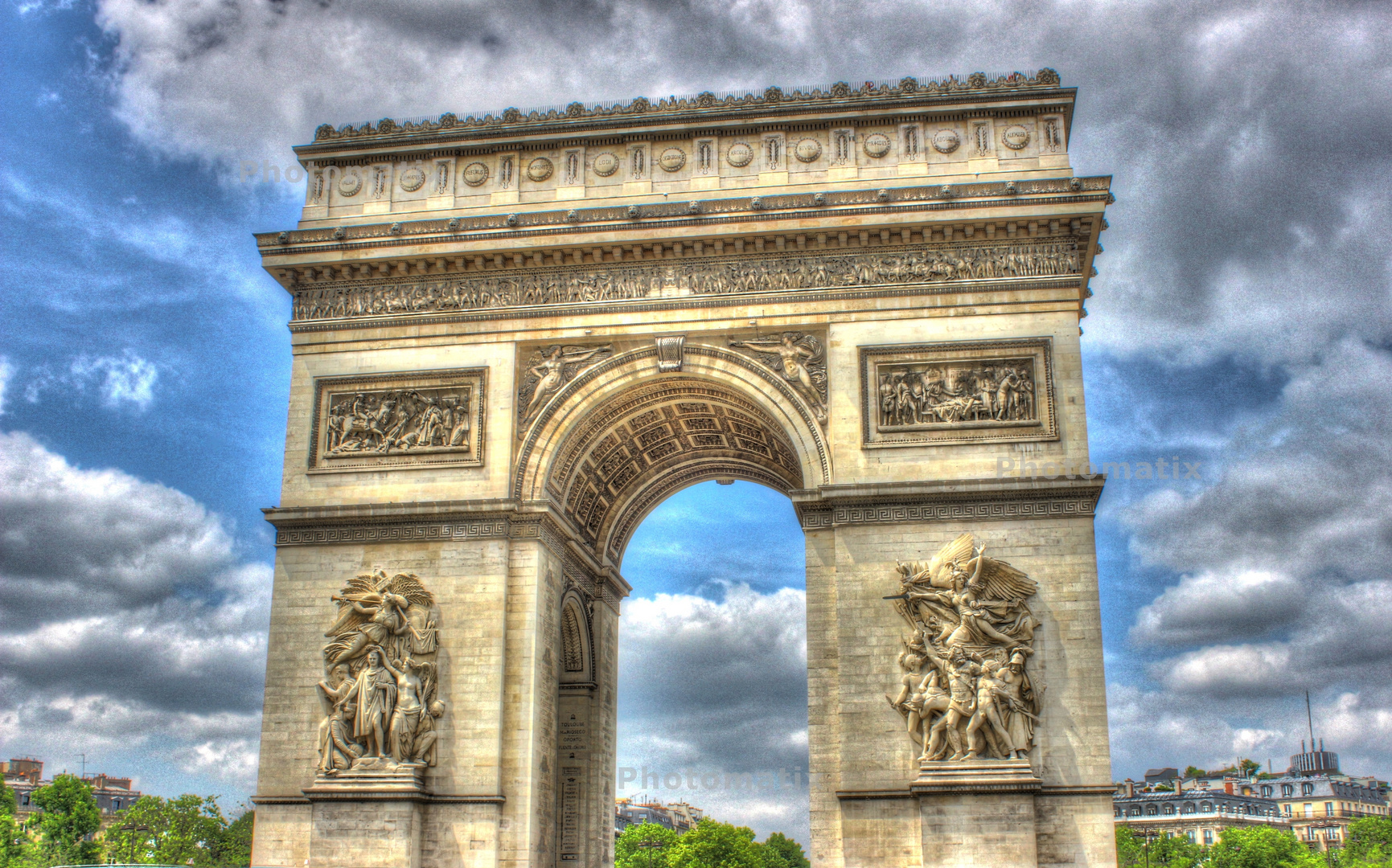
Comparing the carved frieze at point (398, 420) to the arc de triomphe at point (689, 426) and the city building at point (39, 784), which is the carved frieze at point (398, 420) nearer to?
the arc de triomphe at point (689, 426)

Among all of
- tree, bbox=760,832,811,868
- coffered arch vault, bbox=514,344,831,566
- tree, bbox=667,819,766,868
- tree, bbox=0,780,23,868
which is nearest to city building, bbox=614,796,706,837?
tree, bbox=760,832,811,868

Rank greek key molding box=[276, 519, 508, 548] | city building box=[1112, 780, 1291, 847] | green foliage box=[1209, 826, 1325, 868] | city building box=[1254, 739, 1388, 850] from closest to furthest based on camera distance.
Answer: greek key molding box=[276, 519, 508, 548], green foliage box=[1209, 826, 1325, 868], city building box=[1112, 780, 1291, 847], city building box=[1254, 739, 1388, 850]

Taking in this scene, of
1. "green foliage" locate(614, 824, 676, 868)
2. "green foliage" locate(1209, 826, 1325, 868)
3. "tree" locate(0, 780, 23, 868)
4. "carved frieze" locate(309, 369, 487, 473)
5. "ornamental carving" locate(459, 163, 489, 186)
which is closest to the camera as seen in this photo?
"carved frieze" locate(309, 369, 487, 473)

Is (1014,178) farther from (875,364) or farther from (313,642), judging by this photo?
(313,642)

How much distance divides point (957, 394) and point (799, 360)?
2787mm

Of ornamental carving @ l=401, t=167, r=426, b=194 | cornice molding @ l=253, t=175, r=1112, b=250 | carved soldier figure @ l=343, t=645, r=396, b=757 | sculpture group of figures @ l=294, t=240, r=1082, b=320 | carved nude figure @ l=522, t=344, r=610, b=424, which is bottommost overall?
carved soldier figure @ l=343, t=645, r=396, b=757

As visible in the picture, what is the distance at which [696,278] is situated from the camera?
22.4 m

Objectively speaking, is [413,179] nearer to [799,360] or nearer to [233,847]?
[799,360]

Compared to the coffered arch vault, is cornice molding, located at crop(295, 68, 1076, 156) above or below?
above

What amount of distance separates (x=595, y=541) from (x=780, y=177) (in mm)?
8743

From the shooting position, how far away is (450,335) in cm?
2286

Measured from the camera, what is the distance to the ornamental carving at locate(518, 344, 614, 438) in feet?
73.2

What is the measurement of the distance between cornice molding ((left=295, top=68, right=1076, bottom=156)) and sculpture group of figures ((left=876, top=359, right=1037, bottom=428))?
5149mm

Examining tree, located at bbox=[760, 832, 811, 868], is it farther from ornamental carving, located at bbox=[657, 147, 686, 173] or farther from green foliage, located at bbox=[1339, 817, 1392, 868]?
ornamental carving, located at bbox=[657, 147, 686, 173]
